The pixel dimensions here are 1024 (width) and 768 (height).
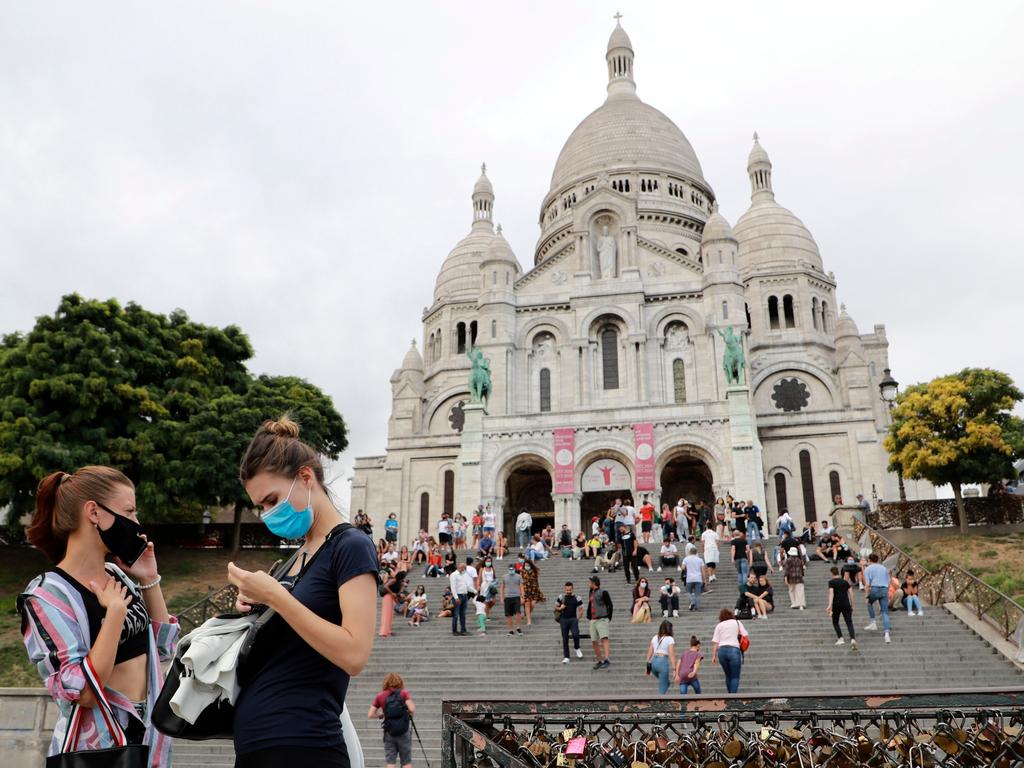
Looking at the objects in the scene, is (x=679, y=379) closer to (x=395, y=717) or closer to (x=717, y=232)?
(x=717, y=232)

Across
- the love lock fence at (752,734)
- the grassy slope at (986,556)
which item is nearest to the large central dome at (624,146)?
the grassy slope at (986,556)

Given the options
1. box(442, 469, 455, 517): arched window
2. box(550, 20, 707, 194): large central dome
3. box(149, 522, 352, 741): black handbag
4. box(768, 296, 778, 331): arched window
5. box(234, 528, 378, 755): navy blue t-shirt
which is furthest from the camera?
box(550, 20, 707, 194): large central dome

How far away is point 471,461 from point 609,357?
860 cm

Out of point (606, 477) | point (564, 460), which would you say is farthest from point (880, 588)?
point (606, 477)

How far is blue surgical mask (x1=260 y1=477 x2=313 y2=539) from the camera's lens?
3318 mm

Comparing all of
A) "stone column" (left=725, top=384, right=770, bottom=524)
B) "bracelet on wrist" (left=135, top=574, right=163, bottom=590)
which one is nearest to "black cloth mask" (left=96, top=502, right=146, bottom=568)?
"bracelet on wrist" (left=135, top=574, right=163, bottom=590)

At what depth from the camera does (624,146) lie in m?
54.6

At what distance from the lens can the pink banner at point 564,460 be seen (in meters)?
34.0

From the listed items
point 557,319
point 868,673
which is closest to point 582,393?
point 557,319

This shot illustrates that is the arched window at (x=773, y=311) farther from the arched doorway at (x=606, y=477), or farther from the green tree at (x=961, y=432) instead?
the green tree at (x=961, y=432)

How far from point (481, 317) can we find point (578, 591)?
2084 cm

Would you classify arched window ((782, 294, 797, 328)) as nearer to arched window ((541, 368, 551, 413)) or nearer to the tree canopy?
arched window ((541, 368, 551, 413))

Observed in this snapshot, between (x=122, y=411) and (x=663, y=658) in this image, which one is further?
(x=122, y=411)

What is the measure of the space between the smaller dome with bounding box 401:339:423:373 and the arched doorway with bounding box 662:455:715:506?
17754 millimetres
